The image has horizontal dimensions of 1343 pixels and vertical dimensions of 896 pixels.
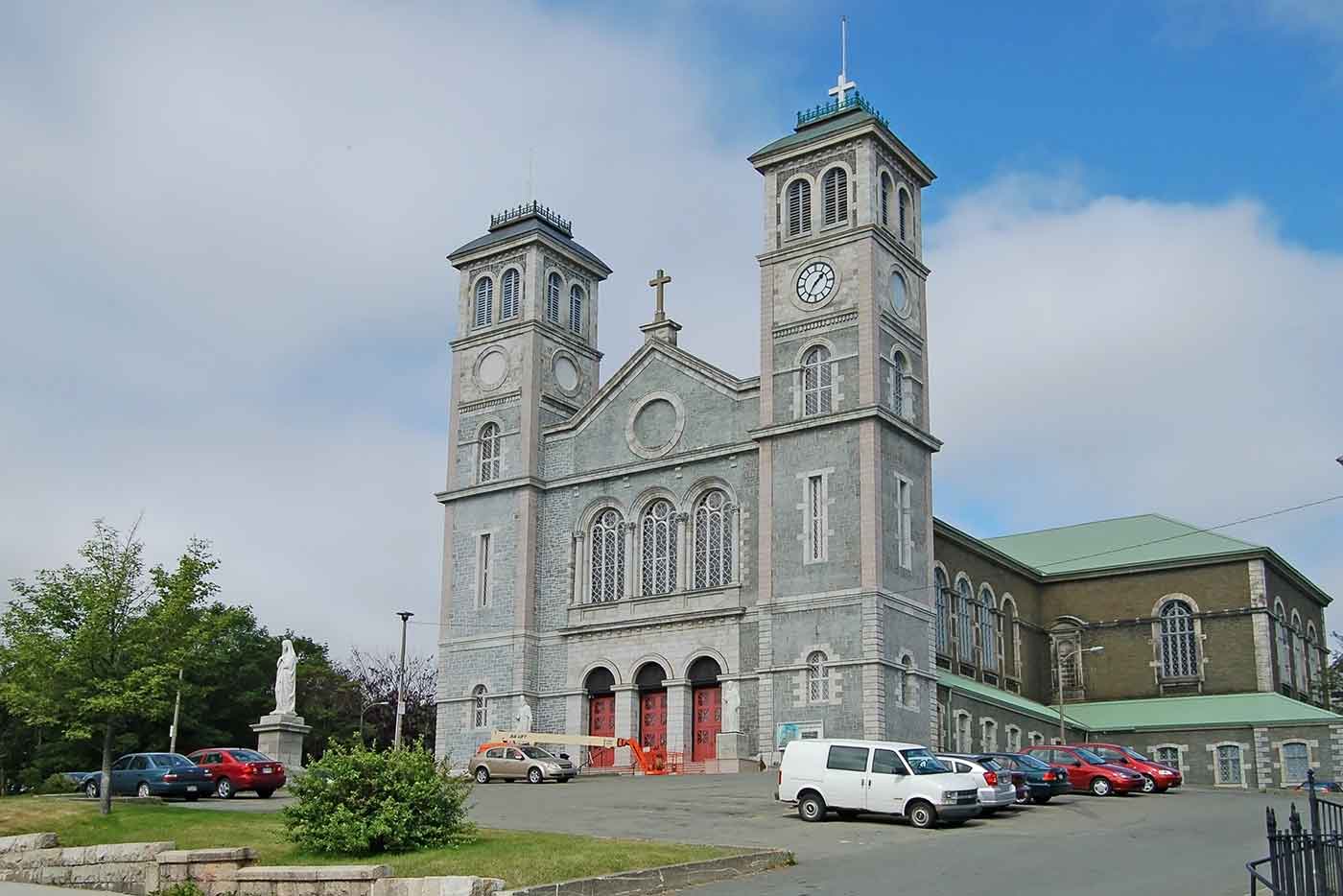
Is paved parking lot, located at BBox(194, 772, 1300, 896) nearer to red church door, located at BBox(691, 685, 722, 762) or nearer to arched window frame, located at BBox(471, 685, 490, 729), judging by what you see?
red church door, located at BBox(691, 685, 722, 762)

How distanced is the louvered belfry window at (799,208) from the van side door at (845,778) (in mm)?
25613

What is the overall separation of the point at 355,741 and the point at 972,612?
38431 millimetres

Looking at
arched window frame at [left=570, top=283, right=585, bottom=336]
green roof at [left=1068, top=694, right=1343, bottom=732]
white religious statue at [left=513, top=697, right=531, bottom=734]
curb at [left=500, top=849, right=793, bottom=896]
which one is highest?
arched window frame at [left=570, top=283, right=585, bottom=336]

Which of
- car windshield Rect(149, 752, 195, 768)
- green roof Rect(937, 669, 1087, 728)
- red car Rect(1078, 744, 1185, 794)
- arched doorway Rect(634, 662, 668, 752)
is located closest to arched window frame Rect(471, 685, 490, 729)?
arched doorway Rect(634, 662, 668, 752)

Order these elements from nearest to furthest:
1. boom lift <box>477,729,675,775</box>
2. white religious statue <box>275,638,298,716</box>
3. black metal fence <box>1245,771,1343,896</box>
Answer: black metal fence <box>1245,771,1343,896</box> → white religious statue <box>275,638,298,716</box> → boom lift <box>477,729,675,775</box>

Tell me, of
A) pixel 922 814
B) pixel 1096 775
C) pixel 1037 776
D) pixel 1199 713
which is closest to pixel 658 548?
pixel 1096 775

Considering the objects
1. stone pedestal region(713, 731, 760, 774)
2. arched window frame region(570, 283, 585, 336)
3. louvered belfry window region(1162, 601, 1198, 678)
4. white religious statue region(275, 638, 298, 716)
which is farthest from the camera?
louvered belfry window region(1162, 601, 1198, 678)

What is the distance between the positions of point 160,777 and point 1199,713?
39.8m

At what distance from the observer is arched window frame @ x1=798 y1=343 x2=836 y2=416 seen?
48.7 meters

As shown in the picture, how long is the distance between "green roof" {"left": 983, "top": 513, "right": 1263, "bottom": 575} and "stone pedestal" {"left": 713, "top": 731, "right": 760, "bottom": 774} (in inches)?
952

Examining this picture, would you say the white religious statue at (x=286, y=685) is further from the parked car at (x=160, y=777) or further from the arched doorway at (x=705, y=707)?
the arched doorway at (x=705, y=707)

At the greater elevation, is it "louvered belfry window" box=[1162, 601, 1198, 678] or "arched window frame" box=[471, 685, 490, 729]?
"louvered belfry window" box=[1162, 601, 1198, 678]

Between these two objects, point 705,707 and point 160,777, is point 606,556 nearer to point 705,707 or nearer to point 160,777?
point 705,707

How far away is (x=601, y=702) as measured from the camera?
52.6 meters
